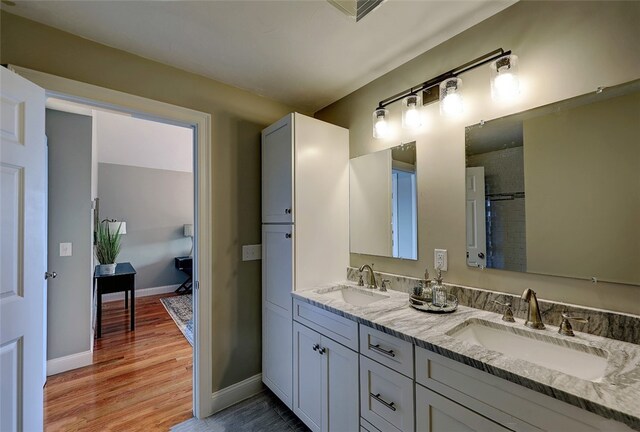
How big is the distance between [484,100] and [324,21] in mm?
959

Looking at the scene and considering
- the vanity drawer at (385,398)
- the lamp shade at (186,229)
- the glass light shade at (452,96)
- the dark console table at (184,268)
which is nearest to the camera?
the vanity drawer at (385,398)

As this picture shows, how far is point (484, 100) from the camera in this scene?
4.78ft

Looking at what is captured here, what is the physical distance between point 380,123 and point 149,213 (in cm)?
518

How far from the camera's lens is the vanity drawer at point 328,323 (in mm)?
1400

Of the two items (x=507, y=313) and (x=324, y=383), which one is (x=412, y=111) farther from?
(x=324, y=383)

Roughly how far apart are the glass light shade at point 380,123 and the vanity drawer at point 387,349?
127cm

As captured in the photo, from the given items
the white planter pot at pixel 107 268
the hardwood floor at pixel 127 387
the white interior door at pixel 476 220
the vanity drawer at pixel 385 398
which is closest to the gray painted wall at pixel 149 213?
the white planter pot at pixel 107 268

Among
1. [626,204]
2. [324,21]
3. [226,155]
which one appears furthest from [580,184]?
[226,155]

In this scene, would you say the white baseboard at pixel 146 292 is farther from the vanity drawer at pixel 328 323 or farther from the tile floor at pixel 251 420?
the vanity drawer at pixel 328 323

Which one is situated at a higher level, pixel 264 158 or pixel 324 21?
pixel 324 21

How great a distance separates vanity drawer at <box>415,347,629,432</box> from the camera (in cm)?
75

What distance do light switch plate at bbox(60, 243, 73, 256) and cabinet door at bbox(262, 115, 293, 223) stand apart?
1911 millimetres

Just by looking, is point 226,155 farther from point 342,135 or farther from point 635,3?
point 635,3

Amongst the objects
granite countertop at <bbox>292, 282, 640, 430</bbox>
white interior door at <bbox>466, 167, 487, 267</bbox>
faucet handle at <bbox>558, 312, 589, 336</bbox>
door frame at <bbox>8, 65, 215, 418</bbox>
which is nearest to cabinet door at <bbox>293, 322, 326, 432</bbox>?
granite countertop at <bbox>292, 282, 640, 430</bbox>
